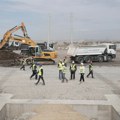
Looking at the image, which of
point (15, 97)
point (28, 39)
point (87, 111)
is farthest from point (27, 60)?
point (87, 111)

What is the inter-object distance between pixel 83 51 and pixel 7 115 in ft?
93.7

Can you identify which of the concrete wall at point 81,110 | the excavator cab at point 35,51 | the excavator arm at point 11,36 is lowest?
the concrete wall at point 81,110

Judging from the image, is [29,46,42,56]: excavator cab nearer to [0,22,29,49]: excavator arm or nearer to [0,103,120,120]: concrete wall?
[0,22,29,49]: excavator arm

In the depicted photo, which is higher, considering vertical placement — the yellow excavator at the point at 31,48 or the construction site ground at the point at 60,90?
the yellow excavator at the point at 31,48

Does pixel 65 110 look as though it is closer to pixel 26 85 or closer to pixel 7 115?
pixel 7 115

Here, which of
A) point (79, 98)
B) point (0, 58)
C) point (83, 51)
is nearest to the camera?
point (79, 98)

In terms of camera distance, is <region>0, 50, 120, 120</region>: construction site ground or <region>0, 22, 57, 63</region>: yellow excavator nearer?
<region>0, 50, 120, 120</region>: construction site ground

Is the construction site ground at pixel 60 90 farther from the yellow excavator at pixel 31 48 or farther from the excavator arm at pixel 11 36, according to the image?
the excavator arm at pixel 11 36

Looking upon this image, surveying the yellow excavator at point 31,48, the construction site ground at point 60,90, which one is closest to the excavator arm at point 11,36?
the yellow excavator at point 31,48

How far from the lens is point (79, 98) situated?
1705cm

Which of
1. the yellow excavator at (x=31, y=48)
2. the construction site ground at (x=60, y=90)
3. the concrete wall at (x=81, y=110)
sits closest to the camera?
the concrete wall at (x=81, y=110)

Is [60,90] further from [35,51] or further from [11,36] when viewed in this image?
[11,36]

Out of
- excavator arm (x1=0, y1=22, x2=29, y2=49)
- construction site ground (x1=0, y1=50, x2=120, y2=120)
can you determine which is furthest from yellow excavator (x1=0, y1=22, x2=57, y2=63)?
construction site ground (x1=0, y1=50, x2=120, y2=120)

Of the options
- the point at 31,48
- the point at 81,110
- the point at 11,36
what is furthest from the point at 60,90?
the point at 11,36
